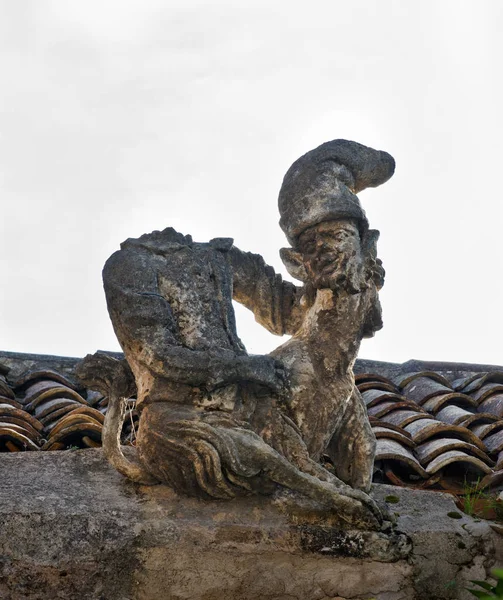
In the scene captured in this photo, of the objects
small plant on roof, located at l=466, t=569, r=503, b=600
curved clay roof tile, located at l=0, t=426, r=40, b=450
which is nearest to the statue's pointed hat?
curved clay roof tile, located at l=0, t=426, r=40, b=450

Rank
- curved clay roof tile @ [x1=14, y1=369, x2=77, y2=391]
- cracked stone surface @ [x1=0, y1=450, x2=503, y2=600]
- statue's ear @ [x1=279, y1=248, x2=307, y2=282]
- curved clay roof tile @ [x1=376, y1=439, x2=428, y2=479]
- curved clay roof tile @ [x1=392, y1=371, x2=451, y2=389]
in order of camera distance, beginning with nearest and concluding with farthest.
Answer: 1. cracked stone surface @ [x1=0, y1=450, x2=503, y2=600]
2. statue's ear @ [x1=279, y1=248, x2=307, y2=282]
3. curved clay roof tile @ [x1=376, y1=439, x2=428, y2=479]
4. curved clay roof tile @ [x1=14, y1=369, x2=77, y2=391]
5. curved clay roof tile @ [x1=392, y1=371, x2=451, y2=389]

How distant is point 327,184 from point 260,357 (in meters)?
0.85

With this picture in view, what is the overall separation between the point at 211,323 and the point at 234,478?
0.65 m

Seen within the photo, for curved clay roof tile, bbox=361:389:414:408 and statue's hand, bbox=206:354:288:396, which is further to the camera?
curved clay roof tile, bbox=361:389:414:408

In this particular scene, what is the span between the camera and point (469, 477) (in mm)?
5250

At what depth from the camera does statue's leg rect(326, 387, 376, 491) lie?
14.5ft


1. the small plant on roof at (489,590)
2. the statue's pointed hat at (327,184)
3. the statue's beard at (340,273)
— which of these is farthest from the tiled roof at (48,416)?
the small plant on roof at (489,590)

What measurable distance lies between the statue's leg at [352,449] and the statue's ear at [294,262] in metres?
0.54

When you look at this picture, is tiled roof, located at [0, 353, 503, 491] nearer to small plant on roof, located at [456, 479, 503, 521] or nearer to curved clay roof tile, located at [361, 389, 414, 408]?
curved clay roof tile, located at [361, 389, 414, 408]

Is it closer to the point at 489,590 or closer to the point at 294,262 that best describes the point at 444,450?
the point at 294,262

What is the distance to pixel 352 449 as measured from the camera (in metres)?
4.45

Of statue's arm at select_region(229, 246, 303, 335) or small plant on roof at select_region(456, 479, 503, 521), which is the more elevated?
statue's arm at select_region(229, 246, 303, 335)

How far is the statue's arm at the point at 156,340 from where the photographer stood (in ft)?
12.9

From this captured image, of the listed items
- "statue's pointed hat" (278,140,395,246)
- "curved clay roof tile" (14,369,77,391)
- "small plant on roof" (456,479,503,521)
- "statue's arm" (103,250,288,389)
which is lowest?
"small plant on roof" (456,479,503,521)
